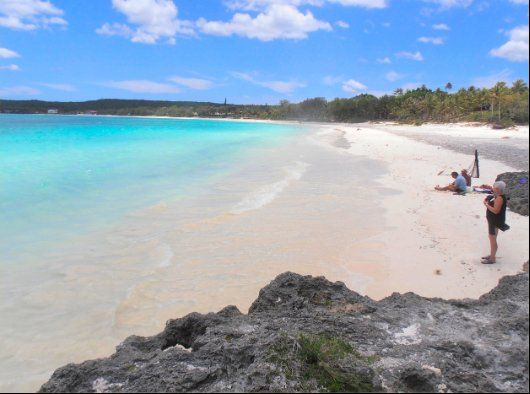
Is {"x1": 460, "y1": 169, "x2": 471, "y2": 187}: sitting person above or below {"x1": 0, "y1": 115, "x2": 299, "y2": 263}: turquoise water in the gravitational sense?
above

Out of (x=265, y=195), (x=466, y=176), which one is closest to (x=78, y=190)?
(x=265, y=195)

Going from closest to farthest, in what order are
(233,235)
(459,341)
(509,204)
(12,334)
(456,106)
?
(459,341) → (12,334) → (509,204) → (233,235) → (456,106)

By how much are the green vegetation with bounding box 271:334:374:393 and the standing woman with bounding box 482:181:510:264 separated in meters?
3.52

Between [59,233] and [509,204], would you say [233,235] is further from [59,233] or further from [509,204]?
[509,204]

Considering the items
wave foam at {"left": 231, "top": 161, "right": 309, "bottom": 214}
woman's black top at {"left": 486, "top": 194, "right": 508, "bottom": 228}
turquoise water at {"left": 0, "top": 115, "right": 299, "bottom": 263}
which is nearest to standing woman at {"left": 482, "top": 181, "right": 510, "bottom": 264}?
woman's black top at {"left": 486, "top": 194, "right": 508, "bottom": 228}

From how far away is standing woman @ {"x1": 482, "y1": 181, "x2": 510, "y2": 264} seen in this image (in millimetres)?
5289

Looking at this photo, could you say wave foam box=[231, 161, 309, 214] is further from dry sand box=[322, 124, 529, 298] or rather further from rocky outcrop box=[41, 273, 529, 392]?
rocky outcrop box=[41, 273, 529, 392]

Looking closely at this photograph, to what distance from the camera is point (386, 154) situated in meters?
24.7

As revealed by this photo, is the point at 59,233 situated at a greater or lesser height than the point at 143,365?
lesser

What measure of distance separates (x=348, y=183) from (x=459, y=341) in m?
11.7

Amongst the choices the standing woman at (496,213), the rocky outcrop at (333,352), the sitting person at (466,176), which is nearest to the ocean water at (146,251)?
the rocky outcrop at (333,352)

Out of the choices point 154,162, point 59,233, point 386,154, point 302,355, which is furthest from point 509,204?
point 154,162

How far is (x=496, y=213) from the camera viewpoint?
5.45 m

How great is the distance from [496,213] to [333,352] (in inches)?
157
